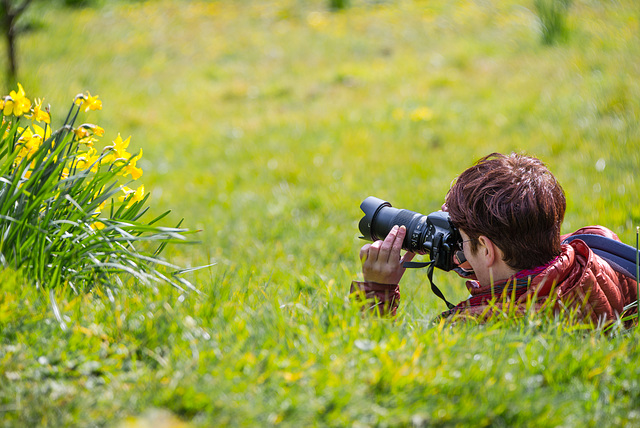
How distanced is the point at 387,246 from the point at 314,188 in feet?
9.93

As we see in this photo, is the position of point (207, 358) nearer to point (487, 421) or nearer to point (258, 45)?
point (487, 421)

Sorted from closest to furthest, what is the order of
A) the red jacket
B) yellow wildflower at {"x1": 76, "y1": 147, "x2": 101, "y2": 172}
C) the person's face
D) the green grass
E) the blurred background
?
1. the green grass
2. the red jacket
3. the person's face
4. yellow wildflower at {"x1": 76, "y1": 147, "x2": 101, "y2": 172}
5. the blurred background

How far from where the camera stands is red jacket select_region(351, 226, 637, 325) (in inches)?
76.9

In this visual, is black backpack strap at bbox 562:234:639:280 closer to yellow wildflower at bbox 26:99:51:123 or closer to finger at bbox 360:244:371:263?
finger at bbox 360:244:371:263

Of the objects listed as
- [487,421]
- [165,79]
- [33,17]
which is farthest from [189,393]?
[33,17]

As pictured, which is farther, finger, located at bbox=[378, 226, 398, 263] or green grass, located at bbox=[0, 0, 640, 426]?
finger, located at bbox=[378, 226, 398, 263]

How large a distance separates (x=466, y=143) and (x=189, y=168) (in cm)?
304

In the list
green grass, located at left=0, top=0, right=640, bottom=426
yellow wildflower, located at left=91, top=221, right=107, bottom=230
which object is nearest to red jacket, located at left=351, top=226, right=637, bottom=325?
green grass, located at left=0, top=0, right=640, bottom=426

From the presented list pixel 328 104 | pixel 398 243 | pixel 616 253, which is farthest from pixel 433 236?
pixel 328 104

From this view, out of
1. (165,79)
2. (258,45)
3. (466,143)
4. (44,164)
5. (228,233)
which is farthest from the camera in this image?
(258,45)

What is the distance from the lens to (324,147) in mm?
6023

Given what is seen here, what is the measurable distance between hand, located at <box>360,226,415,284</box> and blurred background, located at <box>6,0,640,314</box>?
0.46 feet

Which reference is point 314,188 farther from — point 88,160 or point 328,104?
point 88,160

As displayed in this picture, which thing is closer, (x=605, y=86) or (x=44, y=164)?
(x=44, y=164)
